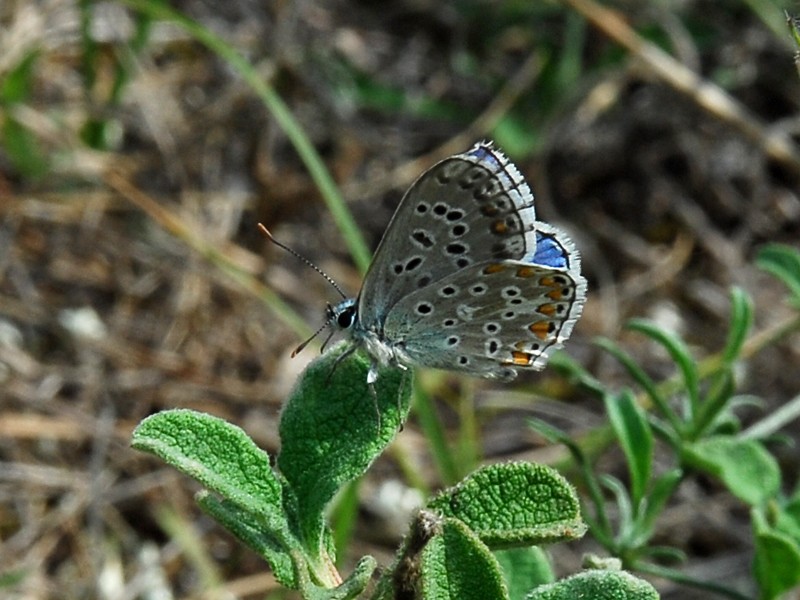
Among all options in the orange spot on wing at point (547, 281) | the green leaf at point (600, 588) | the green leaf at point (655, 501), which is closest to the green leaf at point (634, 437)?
the green leaf at point (655, 501)

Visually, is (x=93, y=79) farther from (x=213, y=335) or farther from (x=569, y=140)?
(x=569, y=140)

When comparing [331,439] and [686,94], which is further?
[686,94]

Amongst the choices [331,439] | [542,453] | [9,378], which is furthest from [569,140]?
[331,439]

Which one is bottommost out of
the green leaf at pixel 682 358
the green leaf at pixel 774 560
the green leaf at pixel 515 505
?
the green leaf at pixel 515 505

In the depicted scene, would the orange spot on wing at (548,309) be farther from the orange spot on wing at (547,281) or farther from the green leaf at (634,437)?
the green leaf at (634,437)

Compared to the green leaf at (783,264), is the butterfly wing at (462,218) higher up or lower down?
lower down

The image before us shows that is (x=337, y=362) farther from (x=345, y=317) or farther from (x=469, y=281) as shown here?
(x=345, y=317)

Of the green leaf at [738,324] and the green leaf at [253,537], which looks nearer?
the green leaf at [253,537]
